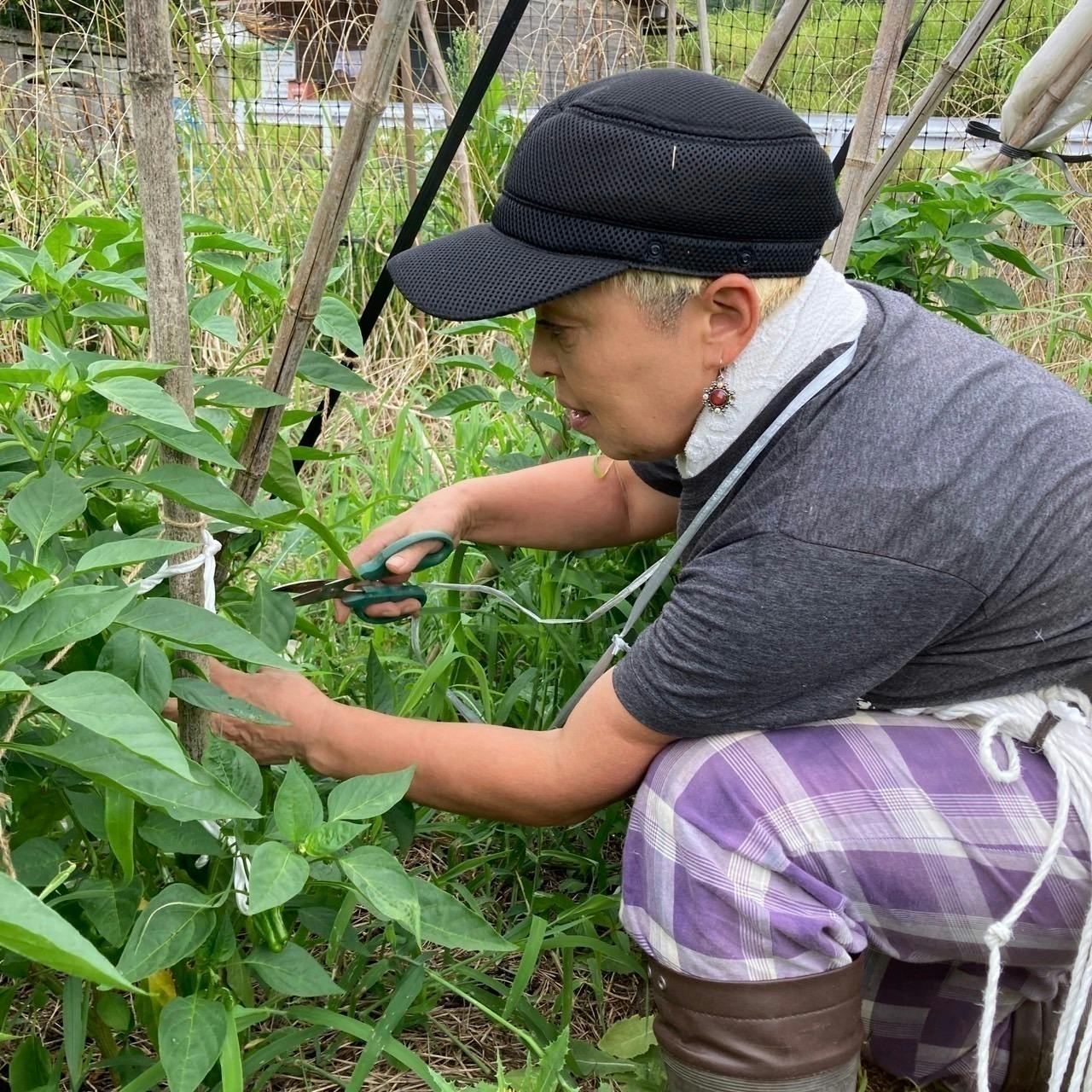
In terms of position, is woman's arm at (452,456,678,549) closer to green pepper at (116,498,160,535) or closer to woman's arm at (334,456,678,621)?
woman's arm at (334,456,678,621)

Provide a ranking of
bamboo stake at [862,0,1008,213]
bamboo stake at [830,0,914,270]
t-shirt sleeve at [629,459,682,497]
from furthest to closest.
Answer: bamboo stake at [862,0,1008,213], t-shirt sleeve at [629,459,682,497], bamboo stake at [830,0,914,270]

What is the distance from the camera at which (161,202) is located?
80 cm

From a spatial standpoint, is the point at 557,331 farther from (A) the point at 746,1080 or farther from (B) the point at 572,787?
(A) the point at 746,1080

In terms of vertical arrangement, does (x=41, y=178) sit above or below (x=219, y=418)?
below

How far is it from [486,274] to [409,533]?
1.33 feet

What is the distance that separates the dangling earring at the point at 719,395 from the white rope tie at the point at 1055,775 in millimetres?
354

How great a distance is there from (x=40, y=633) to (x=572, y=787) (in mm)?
589

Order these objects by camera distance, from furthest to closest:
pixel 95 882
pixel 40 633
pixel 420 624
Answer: pixel 420 624
pixel 95 882
pixel 40 633

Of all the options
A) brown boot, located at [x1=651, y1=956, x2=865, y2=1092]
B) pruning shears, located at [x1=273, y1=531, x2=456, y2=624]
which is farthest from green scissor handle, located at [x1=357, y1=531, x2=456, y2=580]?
brown boot, located at [x1=651, y1=956, x2=865, y2=1092]

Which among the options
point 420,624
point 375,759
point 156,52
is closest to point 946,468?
point 375,759

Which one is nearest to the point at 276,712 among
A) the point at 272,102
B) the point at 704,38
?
the point at 704,38

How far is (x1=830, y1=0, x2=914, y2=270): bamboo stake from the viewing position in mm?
1334

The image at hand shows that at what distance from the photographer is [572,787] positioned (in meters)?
1.16

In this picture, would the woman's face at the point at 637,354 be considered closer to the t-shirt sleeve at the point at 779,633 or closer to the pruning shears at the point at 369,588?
the t-shirt sleeve at the point at 779,633
